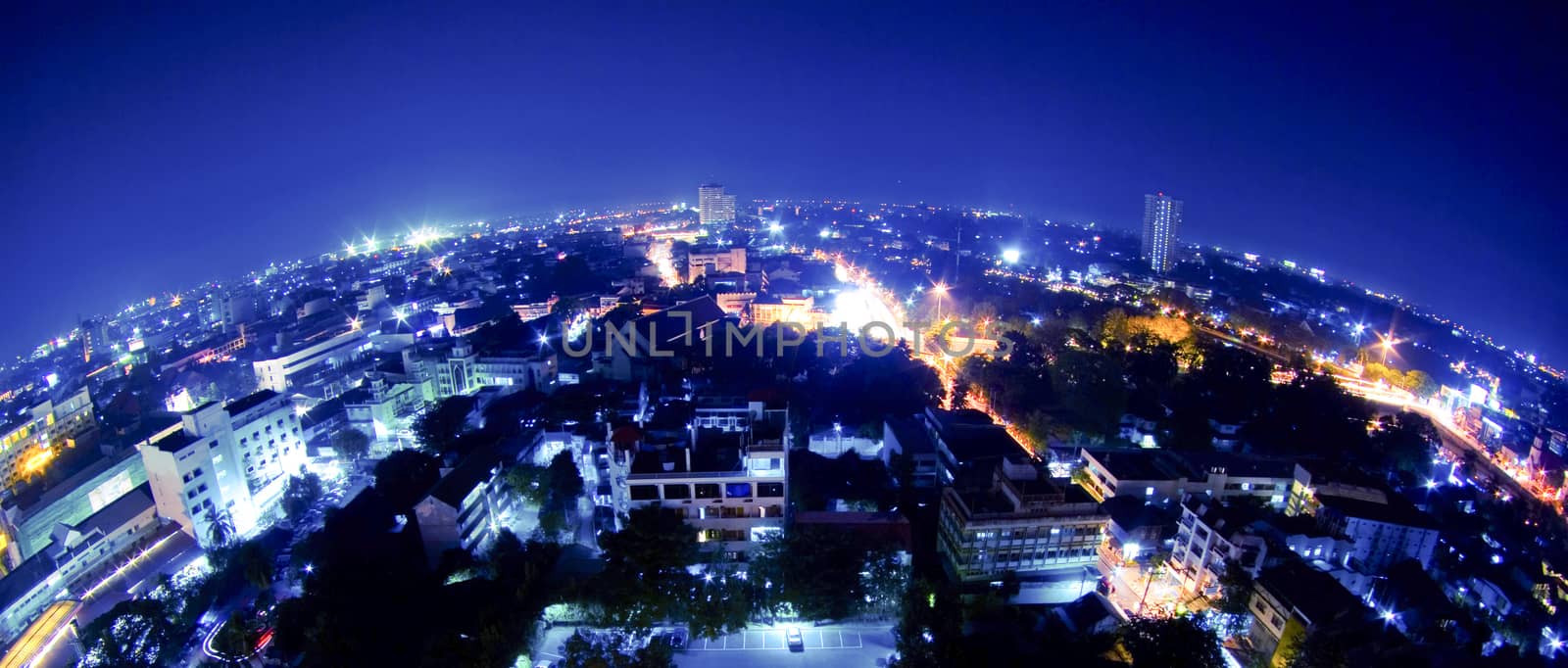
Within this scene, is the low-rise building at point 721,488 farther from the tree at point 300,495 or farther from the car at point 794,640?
the tree at point 300,495

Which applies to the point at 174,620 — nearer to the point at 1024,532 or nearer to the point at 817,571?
the point at 817,571

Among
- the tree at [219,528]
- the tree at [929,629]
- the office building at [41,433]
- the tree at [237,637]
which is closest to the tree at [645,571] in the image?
the tree at [929,629]

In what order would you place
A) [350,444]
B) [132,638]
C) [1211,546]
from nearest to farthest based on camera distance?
[132,638], [1211,546], [350,444]

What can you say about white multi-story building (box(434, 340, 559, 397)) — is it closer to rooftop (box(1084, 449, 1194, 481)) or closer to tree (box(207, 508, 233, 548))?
tree (box(207, 508, 233, 548))

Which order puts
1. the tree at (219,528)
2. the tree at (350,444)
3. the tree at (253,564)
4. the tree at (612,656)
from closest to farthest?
the tree at (612,656) → the tree at (253,564) → the tree at (219,528) → the tree at (350,444)

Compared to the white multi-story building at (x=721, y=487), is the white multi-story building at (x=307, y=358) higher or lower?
lower

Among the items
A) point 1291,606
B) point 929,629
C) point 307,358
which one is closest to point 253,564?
point 929,629
